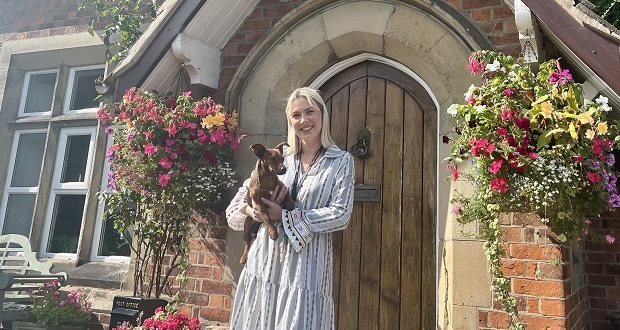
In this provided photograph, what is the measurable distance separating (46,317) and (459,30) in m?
4.25

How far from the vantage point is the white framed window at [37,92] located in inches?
228

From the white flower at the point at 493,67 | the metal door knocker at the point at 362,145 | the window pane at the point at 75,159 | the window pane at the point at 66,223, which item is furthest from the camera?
the window pane at the point at 75,159

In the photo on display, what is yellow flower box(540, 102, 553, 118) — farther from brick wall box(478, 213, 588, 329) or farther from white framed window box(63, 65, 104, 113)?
white framed window box(63, 65, 104, 113)

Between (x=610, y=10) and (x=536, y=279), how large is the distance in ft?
6.99

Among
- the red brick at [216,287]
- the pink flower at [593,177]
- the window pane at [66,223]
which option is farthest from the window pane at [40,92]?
the pink flower at [593,177]

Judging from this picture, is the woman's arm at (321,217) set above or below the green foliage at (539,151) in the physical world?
below

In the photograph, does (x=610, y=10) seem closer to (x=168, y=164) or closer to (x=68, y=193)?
(x=168, y=164)

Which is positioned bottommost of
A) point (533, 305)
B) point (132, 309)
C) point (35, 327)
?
point (35, 327)

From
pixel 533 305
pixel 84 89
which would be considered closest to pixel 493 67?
pixel 533 305

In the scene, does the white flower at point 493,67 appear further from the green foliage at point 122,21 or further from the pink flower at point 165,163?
the green foliage at point 122,21

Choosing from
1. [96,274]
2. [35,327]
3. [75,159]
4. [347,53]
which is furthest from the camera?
[75,159]

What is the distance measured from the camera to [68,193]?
5191 mm

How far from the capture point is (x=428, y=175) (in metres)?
3.37

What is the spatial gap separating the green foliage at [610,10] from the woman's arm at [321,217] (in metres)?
2.61
